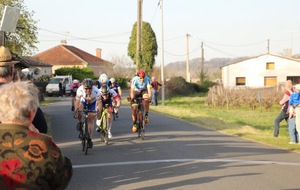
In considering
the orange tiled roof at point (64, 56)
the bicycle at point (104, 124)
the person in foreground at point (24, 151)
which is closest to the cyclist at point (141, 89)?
the bicycle at point (104, 124)

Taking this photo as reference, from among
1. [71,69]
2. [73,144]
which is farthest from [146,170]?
[71,69]

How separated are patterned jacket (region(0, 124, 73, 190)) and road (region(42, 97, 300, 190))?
4400 mm

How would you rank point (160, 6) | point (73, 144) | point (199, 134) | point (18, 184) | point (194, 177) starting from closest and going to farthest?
point (18, 184) → point (194, 177) → point (73, 144) → point (199, 134) → point (160, 6)

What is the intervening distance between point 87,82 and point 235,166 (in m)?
4.01

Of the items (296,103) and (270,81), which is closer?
(296,103)

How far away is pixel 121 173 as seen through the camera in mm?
8734

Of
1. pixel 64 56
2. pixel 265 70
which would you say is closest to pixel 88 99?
pixel 265 70

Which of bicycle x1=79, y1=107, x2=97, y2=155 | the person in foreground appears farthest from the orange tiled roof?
the person in foreground

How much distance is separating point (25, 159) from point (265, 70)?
6505 cm

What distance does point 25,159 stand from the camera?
3.18 meters

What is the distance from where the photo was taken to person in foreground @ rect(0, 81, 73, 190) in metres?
3.19

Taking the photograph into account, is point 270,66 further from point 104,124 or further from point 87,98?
point 87,98

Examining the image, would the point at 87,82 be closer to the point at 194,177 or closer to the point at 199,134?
the point at 194,177

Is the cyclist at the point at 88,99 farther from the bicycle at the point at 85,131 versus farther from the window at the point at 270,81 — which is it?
the window at the point at 270,81
